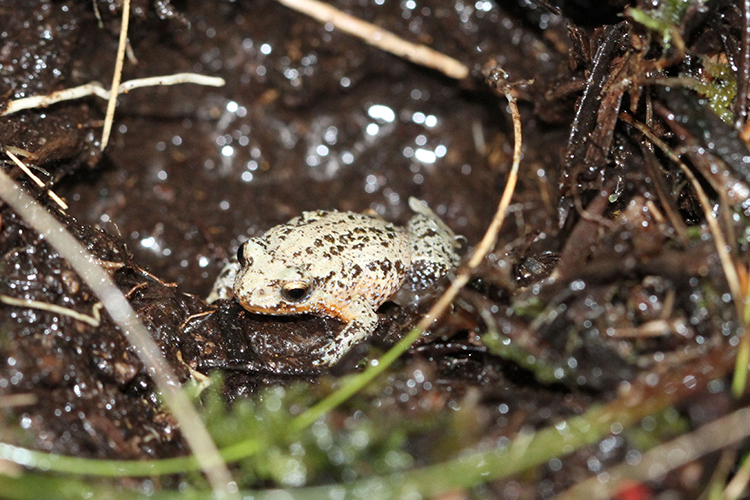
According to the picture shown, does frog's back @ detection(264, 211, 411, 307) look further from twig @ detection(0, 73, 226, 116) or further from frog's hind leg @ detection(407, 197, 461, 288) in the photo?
twig @ detection(0, 73, 226, 116)

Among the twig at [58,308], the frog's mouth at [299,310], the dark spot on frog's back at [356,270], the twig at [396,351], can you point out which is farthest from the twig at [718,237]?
the twig at [58,308]

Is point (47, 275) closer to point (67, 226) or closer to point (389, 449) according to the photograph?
point (67, 226)

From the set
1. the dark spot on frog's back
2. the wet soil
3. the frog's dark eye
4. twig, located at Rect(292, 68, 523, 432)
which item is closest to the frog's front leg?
the wet soil

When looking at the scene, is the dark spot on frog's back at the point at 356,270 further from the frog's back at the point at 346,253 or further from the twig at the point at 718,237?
the twig at the point at 718,237

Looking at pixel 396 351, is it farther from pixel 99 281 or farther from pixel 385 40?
pixel 385 40

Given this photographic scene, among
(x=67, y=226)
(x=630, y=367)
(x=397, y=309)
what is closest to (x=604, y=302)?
(x=630, y=367)
